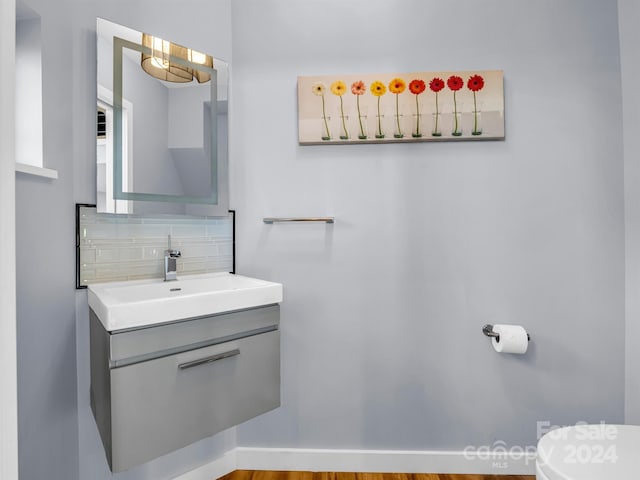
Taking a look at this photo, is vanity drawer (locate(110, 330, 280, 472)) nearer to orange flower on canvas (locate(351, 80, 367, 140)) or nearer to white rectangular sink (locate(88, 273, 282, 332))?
white rectangular sink (locate(88, 273, 282, 332))

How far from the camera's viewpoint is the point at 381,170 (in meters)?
1.71

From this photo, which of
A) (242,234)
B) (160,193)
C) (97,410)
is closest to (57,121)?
(160,193)

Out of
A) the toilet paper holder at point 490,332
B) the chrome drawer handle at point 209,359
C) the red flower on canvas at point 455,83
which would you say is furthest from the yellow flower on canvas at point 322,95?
the toilet paper holder at point 490,332

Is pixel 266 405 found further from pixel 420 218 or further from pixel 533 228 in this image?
pixel 533 228

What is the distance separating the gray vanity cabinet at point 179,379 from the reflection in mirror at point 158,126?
558 millimetres

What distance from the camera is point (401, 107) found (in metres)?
1.68

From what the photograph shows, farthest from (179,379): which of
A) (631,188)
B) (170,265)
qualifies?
(631,188)

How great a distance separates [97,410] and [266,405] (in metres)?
0.57

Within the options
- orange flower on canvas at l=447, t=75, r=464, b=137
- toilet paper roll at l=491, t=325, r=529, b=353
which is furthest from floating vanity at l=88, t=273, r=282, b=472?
orange flower on canvas at l=447, t=75, r=464, b=137

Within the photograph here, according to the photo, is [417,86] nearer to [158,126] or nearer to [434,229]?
[434,229]

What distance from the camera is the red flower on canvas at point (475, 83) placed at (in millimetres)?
1641

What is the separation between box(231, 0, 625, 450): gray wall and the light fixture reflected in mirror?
7.8 inches

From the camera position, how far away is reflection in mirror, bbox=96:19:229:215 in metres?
1.35

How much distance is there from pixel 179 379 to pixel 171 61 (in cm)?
129
